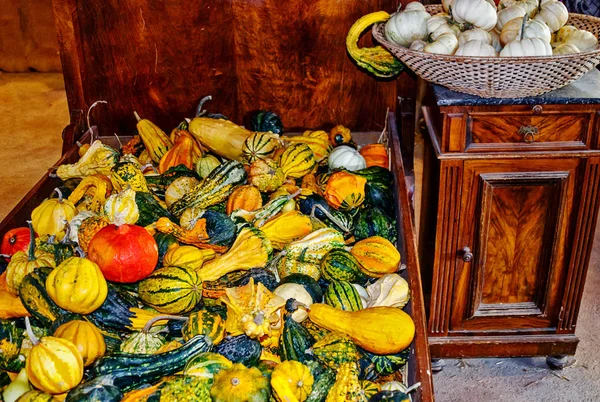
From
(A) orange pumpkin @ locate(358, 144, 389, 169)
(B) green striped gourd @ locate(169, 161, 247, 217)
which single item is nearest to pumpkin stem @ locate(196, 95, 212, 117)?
(B) green striped gourd @ locate(169, 161, 247, 217)

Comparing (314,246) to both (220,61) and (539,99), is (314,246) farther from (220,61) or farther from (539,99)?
(220,61)

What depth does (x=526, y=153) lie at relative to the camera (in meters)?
2.37

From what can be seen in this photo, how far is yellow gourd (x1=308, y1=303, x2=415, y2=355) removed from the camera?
1.71 metres

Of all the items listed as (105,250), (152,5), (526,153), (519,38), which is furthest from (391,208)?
(152,5)

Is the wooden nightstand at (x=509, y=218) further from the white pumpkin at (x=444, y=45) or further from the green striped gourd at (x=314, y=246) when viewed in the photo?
the green striped gourd at (x=314, y=246)

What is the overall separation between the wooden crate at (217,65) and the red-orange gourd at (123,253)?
949 millimetres

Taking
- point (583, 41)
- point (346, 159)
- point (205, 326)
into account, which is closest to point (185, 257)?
point (205, 326)

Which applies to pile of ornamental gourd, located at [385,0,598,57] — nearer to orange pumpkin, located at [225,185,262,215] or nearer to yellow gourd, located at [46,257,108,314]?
orange pumpkin, located at [225,185,262,215]

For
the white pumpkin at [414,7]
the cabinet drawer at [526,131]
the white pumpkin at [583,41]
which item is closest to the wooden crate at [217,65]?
the white pumpkin at [414,7]

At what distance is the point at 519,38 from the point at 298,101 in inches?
44.6

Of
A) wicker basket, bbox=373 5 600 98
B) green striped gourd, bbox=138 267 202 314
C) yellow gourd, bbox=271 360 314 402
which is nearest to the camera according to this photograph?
yellow gourd, bbox=271 360 314 402

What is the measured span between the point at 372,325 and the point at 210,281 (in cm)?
56

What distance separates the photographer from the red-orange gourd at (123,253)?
1885 mm

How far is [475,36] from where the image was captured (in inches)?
94.1
